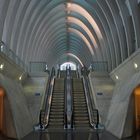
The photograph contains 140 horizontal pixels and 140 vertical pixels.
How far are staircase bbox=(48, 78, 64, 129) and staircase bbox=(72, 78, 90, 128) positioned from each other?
37.5 inches

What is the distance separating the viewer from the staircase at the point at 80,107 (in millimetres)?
20375

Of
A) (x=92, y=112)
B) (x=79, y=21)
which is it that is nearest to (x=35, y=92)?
(x=92, y=112)

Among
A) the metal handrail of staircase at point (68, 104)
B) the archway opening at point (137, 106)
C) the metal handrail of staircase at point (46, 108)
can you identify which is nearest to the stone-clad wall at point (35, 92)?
the metal handrail of staircase at point (46, 108)

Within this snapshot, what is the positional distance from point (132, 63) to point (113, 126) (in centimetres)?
441

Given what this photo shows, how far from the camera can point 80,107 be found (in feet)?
73.9

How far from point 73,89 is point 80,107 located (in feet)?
12.9

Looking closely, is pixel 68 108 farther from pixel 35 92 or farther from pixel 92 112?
pixel 35 92

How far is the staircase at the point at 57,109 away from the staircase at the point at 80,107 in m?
0.95

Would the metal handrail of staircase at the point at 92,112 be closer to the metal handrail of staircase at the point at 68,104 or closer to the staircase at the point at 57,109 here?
the metal handrail of staircase at the point at 68,104

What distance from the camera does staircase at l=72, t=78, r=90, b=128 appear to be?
802 inches

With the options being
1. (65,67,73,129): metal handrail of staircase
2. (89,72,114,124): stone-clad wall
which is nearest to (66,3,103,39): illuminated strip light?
(89,72,114,124): stone-clad wall

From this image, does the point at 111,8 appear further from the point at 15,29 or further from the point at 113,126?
the point at 113,126

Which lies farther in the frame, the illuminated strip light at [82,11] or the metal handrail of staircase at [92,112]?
the illuminated strip light at [82,11]

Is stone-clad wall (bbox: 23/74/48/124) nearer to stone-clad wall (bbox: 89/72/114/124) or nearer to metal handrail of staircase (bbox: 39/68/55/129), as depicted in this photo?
metal handrail of staircase (bbox: 39/68/55/129)
